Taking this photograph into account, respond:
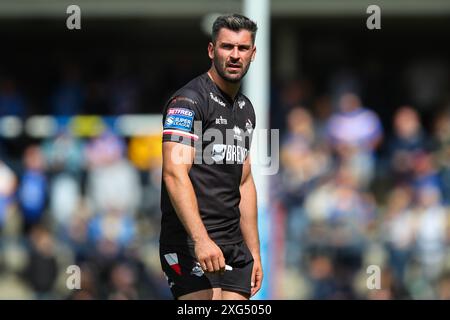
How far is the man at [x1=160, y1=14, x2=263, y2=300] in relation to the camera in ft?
19.6

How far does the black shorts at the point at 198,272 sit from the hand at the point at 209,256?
301 mm

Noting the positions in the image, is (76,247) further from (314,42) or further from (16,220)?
(314,42)

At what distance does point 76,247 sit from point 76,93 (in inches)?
159

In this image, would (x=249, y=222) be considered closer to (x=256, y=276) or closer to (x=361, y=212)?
(x=256, y=276)

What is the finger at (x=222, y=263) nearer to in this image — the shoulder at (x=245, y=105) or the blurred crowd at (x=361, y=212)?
the shoulder at (x=245, y=105)

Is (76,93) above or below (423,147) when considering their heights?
above

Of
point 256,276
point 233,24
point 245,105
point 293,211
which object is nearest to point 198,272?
point 256,276

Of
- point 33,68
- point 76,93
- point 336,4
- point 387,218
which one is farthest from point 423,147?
point 33,68

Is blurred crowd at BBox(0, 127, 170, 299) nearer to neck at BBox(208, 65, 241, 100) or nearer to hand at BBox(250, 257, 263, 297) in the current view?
hand at BBox(250, 257, 263, 297)

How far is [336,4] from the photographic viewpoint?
17.5 metres

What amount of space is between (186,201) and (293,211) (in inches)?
290

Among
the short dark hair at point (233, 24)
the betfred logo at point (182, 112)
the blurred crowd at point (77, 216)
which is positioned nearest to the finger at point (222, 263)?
the betfred logo at point (182, 112)

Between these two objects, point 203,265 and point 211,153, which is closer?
point 203,265

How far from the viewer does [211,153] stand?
20.3ft
